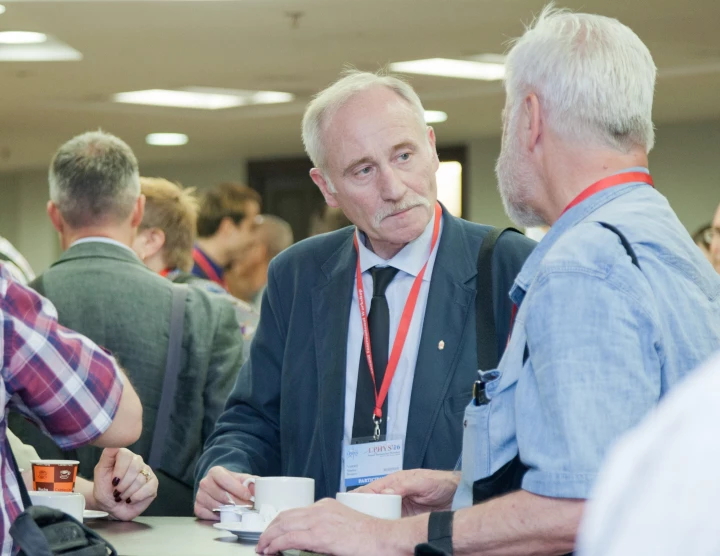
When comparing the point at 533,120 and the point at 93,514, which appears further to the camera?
the point at 93,514

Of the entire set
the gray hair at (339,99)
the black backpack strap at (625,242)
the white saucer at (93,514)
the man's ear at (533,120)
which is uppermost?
the gray hair at (339,99)

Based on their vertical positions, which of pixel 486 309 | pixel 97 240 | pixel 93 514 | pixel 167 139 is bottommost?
pixel 93 514

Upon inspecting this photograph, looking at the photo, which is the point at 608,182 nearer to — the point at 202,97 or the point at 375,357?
the point at 375,357

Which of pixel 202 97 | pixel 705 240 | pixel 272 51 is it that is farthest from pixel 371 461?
pixel 202 97

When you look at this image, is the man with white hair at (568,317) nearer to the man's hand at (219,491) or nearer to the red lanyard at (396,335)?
the man's hand at (219,491)

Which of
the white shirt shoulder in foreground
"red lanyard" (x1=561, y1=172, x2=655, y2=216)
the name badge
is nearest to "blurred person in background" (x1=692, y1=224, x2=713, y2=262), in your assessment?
the name badge

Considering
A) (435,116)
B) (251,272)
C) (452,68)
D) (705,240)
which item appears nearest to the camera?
(705,240)

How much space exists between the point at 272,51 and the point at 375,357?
298 inches

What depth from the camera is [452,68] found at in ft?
34.8

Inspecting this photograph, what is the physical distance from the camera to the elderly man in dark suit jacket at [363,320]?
94.9 inches

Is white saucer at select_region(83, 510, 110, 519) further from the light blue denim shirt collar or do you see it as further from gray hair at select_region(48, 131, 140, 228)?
gray hair at select_region(48, 131, 140, 228)

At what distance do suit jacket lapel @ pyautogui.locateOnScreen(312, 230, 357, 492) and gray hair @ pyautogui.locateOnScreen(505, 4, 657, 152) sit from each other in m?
0.94

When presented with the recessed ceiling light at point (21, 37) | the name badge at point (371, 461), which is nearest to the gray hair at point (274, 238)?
the recessed ceiling light at point (21, 37)

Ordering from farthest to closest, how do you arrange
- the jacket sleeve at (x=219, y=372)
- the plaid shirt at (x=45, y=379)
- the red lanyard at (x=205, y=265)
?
the red lanyard at (x=205, y=265)
the jacket sleeve at (x=219, y=372)
the plaid shirt at (x=45, y=379)
